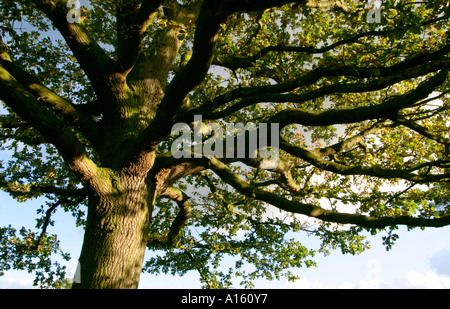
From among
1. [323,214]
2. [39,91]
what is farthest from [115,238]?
[323,214]

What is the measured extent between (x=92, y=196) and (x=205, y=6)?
4.07 m

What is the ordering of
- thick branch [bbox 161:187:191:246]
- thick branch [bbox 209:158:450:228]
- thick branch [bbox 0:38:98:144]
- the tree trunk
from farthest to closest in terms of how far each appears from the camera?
1. thick branch [bbox 161:187:191:246]
2. thick branch [bbox 0:38:98:144]
3. the tree trunk
4. thick branch [bbox 209:158:450:228]

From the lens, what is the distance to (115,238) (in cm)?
510

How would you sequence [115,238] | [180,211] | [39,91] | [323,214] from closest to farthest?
[115,238], [323,214], [39,91], [180,211]

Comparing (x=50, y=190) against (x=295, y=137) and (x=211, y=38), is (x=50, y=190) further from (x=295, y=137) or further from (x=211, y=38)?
(x=295, y=137)

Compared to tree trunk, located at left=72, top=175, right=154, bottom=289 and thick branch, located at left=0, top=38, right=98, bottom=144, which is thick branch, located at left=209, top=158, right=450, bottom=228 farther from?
thick branch, located at left=0, top=38, right=98, bottom=144

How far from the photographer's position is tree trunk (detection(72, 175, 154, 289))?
4.76 metres

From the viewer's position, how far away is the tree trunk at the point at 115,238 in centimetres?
476

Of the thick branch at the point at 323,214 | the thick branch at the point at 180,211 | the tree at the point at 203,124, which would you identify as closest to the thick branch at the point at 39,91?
the tree at the point at 203,124

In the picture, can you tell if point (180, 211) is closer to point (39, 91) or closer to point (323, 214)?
point (323, 214)

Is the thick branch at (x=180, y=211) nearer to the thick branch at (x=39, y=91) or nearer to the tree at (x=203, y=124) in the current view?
the tree at (x=203, y=124)

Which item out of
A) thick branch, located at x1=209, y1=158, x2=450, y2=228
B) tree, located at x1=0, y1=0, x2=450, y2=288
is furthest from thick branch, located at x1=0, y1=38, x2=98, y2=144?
thick branch, located at x1=209, y1=158, x2=450, y2=228

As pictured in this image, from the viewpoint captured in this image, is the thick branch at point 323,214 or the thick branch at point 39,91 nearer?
the thick branch at point 323,214
